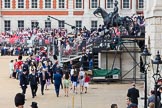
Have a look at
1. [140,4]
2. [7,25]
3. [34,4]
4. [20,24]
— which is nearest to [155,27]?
[140,4]

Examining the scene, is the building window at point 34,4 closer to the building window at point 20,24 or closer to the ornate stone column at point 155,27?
the building window at point 20,24

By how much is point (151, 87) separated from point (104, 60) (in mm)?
11794

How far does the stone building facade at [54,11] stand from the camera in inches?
2719

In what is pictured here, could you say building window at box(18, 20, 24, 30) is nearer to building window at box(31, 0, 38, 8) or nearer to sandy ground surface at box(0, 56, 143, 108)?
building window at box(31, 0, 38, 8)

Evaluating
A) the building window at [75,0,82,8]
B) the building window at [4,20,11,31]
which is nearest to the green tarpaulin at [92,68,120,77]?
the building window at [75,0,82,8]

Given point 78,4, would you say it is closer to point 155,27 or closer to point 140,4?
point 140,4

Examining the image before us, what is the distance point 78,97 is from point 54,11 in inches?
1717

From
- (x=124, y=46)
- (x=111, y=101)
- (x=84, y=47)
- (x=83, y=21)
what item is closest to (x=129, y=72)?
(x=124, y=46)

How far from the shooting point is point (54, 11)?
6994 cm

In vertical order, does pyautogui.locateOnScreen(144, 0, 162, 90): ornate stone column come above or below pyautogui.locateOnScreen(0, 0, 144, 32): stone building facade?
below

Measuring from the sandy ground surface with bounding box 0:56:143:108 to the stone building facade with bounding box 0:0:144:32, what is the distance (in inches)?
1408

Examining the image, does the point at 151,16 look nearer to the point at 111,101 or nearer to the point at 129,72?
the point at 111,101

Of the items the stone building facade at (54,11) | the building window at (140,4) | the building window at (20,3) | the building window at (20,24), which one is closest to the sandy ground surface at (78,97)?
the stone building facade at (54,11)

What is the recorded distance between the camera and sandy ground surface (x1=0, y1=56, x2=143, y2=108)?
24.2 meters
